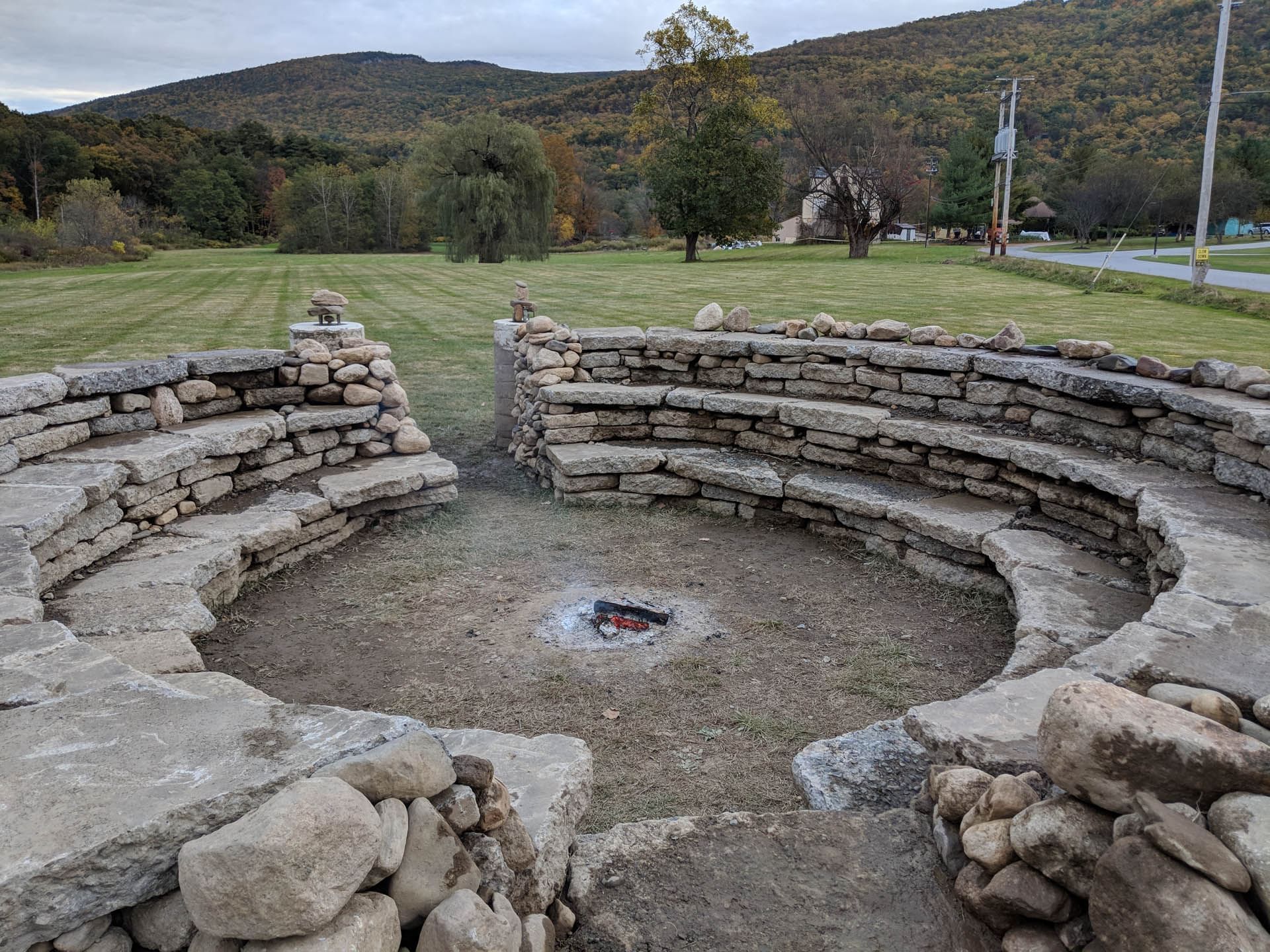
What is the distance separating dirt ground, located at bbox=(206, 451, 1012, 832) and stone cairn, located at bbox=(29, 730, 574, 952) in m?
0.99

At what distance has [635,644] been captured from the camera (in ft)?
15.2

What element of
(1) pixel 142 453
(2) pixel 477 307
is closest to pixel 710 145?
(2) pixel 477 307

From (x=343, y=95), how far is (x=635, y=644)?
332 feet

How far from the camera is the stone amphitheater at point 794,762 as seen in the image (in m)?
1.86

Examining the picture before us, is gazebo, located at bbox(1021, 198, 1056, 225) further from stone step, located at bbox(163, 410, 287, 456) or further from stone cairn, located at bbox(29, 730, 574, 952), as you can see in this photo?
stone cairn, located at bbox(29, 730, 574, 952)

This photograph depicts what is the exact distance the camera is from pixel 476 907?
194 centimetres

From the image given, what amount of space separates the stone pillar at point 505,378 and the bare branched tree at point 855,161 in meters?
31.0

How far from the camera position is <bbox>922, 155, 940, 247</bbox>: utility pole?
4347 cm

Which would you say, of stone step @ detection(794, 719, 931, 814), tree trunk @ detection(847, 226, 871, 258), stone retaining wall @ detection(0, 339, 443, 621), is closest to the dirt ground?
stone step @ detection(794, 719, 931, 814)

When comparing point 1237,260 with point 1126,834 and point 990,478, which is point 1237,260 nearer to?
point 990,478

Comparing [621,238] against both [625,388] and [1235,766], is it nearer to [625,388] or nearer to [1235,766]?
[625,388]

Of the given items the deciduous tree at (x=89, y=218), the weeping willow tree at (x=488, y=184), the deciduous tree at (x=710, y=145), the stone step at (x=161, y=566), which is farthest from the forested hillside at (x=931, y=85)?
the deciduous tree at (x=89, y=218)

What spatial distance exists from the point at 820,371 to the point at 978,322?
5575 mm

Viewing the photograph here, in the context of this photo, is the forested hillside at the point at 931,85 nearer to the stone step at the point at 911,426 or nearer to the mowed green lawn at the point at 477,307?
the mowed green lawn at the point at 477,307
